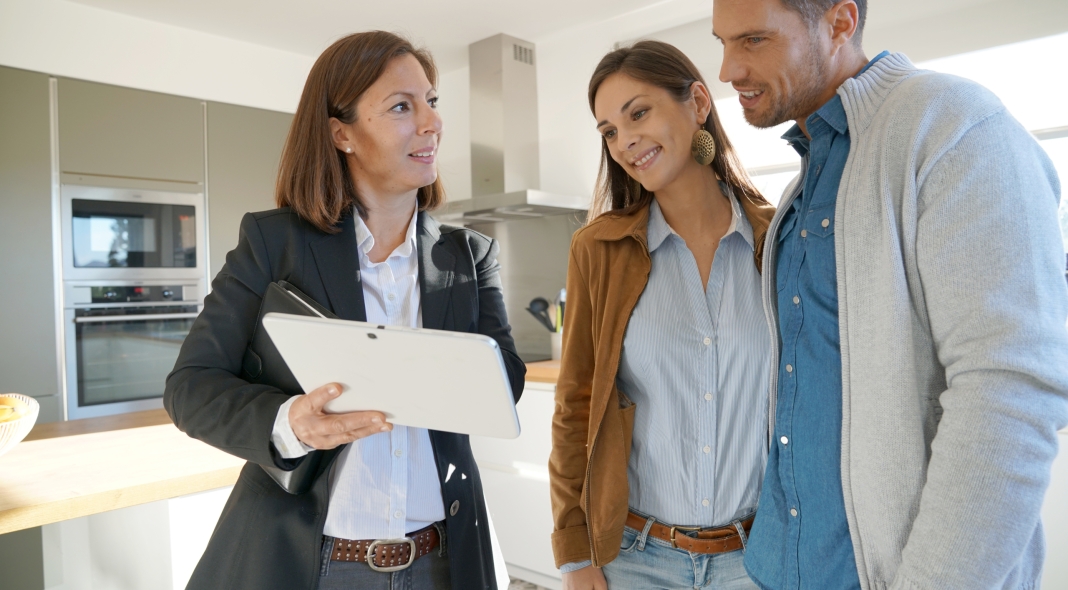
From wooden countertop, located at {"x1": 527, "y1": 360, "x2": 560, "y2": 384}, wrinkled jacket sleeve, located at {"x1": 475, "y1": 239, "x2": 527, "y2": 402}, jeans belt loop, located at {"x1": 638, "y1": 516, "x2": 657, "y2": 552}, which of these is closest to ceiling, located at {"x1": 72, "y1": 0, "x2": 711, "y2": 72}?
wooden countertop, located at {"x1": 527, "y1": 360, "x2": 560, "y2": 384}

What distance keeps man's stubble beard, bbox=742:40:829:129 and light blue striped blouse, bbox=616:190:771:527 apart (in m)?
Answer: 0.27

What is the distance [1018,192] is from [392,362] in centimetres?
65

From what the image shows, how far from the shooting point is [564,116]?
152 inches

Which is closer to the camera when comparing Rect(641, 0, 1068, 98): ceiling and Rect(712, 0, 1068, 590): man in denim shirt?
Rect(712, 0, 1068, 590): man in denim shirt

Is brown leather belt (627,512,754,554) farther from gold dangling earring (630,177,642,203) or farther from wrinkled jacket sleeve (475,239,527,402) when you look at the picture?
gold dangling earring (630,177,642,203)

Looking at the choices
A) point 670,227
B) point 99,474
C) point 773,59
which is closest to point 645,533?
point 670,227

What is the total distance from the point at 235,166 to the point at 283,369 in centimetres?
322

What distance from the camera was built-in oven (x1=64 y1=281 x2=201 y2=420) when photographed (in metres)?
3.43

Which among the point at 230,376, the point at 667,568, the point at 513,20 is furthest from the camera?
the point at 513,20

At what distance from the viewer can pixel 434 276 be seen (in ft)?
3.87

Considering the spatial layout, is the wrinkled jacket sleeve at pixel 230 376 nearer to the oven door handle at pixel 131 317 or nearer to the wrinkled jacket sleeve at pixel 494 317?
the wrinkled jacket sleeve at pixel 494 317

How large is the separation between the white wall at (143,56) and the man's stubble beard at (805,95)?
11.4 ft

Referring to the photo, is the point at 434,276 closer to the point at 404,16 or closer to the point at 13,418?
the point at 13,418

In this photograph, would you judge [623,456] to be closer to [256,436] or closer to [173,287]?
[256,436]
